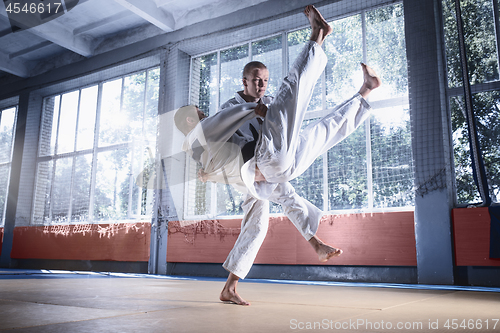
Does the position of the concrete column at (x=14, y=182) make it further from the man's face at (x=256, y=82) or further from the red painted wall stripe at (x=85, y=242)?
the man's face at (x=256, y=82)

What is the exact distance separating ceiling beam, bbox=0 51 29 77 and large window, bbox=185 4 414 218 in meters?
5.22

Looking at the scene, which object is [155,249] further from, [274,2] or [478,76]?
[478,76]

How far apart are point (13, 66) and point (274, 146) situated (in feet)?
25.0

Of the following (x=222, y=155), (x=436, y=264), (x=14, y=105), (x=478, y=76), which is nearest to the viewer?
(x=222, y=155)

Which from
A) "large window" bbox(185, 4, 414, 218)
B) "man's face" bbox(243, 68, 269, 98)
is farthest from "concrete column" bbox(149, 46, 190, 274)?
"man's face" bbox(243, 68, 269, 98)

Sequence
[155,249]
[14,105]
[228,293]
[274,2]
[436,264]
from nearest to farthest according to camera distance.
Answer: [228,293] < [436,264] < [274,2] < [155,249] < [14,105]

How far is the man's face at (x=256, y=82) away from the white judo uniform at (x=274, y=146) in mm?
290

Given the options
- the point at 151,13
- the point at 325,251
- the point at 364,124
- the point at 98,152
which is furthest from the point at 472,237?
the point at 98,152

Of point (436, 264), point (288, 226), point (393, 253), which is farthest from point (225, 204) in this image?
point (436, 264)

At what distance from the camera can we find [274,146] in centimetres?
199

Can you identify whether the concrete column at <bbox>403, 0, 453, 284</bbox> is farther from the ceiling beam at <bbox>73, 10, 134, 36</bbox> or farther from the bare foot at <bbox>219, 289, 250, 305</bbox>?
the ceiling beam at <bbox>73, 10, 134, 36</bbox>

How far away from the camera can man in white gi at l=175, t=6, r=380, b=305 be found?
6.50 feet

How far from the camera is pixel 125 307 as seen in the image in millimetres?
1757

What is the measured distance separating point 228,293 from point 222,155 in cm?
72
